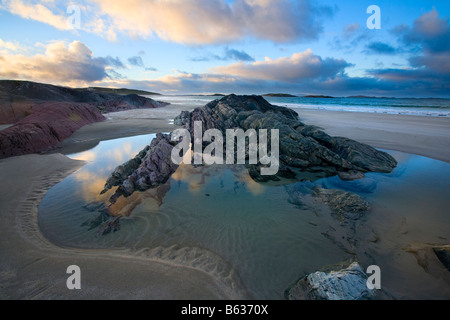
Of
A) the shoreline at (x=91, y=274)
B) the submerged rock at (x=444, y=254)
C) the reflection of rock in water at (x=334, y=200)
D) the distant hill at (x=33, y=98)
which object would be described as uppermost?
the distant hill at (x=33, y=98)

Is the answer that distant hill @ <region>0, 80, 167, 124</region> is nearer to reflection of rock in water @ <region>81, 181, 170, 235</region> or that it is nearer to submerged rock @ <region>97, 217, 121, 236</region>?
reflection of rock in water @ <region>81, 181, 170, 235</region>

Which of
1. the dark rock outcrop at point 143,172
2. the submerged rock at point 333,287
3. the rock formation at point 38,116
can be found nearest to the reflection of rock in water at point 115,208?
the dark rock outcrop at point 143,172

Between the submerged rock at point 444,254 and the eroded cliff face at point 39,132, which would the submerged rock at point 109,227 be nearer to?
the submerged rock at point 444,254

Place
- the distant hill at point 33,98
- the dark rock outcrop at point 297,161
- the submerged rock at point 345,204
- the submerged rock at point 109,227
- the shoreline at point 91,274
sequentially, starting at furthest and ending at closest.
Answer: the distant hill at point 33,98 < the dark rock outcrop at point 297,161 < the submerged rock at point 345,204 < the submerged rock at point 109,227 < the shoreline at point 91,274

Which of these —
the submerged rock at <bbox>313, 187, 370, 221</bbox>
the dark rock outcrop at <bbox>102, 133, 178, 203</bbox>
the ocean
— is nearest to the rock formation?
the dark rock outcrop at <bbox>102, 133, 178, 203</bbox>

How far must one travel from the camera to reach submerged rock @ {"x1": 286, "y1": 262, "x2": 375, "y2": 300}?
9.37ft

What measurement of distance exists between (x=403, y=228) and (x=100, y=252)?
7200 millimetres

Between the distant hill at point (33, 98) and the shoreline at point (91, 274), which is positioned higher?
Result: the distant hill at point (33, 98)

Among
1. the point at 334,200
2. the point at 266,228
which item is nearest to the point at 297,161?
the point at 334,200

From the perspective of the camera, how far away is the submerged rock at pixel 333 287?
112 inches

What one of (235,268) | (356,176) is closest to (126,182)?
(235,268)

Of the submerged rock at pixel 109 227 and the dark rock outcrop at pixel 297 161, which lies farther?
the dark rock outcrop at pixel 297 161

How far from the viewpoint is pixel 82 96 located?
40094 millimetres

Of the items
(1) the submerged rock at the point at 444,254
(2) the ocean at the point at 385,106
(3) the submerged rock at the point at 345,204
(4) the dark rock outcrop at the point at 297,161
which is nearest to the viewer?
(1) the submerged rock at the point at 444,254
